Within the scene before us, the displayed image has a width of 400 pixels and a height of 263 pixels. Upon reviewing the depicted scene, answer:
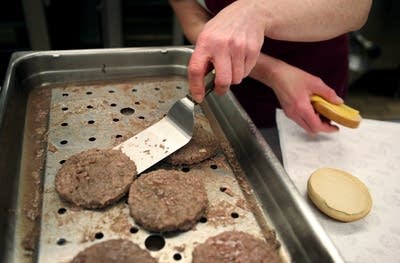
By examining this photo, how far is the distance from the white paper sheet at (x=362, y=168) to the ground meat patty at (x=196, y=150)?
7.8 inches

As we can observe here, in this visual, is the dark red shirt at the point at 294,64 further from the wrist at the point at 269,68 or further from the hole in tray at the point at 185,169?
the hole in tray at the point at 185,169

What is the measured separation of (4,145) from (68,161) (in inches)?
4.5

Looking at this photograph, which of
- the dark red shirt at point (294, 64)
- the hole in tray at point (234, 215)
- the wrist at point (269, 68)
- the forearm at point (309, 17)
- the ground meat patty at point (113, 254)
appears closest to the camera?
the ground meat patty at point (113, 254)

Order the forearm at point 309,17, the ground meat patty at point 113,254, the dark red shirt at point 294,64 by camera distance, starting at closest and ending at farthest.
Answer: the ground meat patty at point 113,254 < the forearm at point 309,17 < the dark red shirt at point 294,64

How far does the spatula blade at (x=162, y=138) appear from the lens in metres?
0.69

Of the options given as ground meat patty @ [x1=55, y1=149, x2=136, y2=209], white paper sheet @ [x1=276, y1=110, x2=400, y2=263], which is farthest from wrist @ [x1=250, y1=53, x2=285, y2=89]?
ground meat patty @ [x1=55, y1=149, x2=136, y2=209]

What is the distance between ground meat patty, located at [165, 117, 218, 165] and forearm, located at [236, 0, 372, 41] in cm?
26

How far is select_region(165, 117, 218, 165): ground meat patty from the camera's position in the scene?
0.70m

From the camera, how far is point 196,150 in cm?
71

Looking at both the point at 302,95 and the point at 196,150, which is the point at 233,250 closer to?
the point at 196,150

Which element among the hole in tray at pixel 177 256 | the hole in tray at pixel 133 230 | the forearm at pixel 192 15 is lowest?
the hole in tray at pixel 177 256

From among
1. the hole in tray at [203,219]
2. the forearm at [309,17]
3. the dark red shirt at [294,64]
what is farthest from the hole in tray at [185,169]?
the dark red shirt at [294,64]

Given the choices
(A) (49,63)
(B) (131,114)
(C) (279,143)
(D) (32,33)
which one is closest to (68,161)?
(B) (131,114)

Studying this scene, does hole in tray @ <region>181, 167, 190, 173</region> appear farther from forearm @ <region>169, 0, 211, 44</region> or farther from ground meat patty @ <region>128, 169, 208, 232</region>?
forearm @ <region>169, 0, 211, 44</region>
